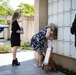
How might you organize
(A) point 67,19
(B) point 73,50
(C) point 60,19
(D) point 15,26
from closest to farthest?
(B) point 73,50
(A) point 67,19
(C) point 60,19
(D) point 15,26

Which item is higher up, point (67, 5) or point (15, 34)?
point (67, 5)

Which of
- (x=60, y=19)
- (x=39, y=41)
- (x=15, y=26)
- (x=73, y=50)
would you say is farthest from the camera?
(x=15, y=26)

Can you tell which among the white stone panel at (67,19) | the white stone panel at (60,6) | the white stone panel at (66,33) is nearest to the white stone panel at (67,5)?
the white stone panel at (67,19)

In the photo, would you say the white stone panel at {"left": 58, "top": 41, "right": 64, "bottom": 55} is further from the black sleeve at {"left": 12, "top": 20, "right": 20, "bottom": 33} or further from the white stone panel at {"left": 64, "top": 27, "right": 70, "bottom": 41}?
the black sleeve at {"left": 12, "top": 20, "right": 20, "bottom": 33}

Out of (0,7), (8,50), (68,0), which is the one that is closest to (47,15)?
(68,0)

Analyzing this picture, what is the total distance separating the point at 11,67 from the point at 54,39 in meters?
1.66

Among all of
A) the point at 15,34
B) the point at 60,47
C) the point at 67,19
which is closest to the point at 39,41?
the point at 60,47

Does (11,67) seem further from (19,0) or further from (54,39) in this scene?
(19,0)

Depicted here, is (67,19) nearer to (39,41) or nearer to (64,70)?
(39,41)


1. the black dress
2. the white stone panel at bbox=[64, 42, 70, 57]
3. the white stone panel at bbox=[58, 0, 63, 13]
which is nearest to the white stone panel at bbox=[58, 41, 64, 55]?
the white stone panel at bbox=[64, 42, 70, 57]

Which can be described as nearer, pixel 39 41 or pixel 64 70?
pixel 64 70

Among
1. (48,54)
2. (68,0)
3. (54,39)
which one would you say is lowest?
(48,54)

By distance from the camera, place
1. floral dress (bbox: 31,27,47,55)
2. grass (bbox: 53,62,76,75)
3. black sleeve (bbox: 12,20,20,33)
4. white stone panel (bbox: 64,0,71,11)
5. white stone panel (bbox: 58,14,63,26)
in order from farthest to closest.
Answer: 1. black sleeve (bbox: 12,20,20,33)
2. floral dress (bbox: 31,27,47,55)
3. white stone panel (bbox: 58,14,63,26)
4. white stone panel (bbox: 64,0,71,11)
5. grass (bbox: 53,62,76,75)

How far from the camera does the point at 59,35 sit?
6410 mm
